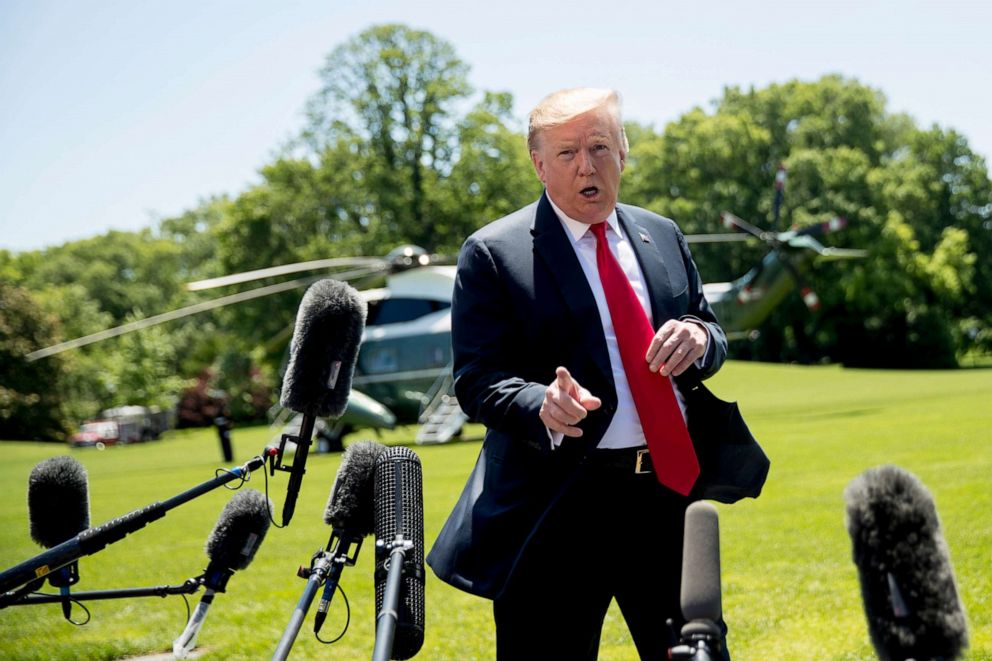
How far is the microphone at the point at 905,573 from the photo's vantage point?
1.84 m

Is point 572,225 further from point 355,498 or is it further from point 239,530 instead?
point 239,530

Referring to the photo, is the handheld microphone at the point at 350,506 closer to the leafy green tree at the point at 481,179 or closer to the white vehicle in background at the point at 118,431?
the leafy green tree at the point at 481,179

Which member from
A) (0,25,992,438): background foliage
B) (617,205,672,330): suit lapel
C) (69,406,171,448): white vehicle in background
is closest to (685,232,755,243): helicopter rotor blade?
(617,205,672,330): suit lapel

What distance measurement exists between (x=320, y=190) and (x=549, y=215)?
57232 millimetres

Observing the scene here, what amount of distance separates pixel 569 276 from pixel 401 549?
959 millimetres

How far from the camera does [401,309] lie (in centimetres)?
3219

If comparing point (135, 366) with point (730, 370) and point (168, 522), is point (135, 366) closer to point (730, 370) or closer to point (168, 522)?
point (730, 370)

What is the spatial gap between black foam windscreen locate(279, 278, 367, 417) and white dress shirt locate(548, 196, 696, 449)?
872mm

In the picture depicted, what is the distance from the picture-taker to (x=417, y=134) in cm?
5919

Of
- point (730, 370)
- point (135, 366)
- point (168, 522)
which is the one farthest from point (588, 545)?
point (135, 366)

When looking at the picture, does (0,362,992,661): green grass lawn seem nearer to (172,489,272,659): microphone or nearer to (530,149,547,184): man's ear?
(172,489,272,659): microphone

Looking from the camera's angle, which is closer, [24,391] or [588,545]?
[588,545]

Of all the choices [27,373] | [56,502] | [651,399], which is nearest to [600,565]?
[651,399]

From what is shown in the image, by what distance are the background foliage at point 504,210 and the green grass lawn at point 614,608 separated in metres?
37.3
